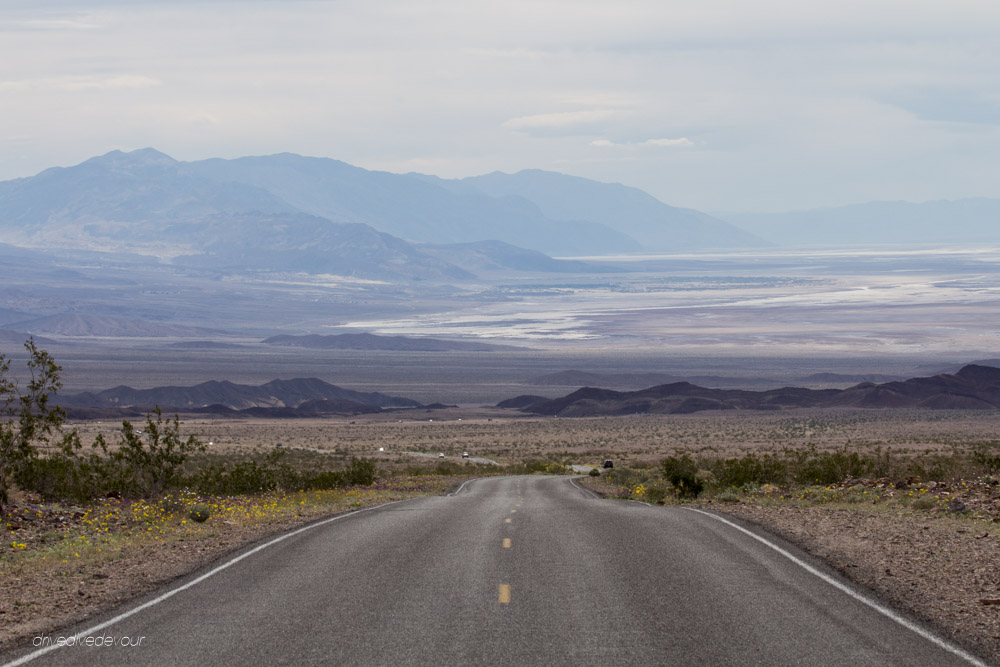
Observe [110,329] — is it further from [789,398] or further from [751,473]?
[751,473]

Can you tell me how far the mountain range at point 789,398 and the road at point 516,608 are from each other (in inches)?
3047

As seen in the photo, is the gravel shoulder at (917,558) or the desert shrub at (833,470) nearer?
the gravel shoulder at (917,558)

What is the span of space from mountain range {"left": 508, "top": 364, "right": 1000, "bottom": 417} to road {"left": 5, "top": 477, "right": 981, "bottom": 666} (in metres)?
77.4

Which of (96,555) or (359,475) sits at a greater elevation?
(96,555)

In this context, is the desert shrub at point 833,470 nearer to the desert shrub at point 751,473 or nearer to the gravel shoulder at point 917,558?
the desert shrub at point 751,473

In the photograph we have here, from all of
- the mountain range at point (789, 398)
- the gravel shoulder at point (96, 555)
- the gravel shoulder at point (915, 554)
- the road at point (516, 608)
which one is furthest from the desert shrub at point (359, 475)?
the mountain range at point (789, 398)

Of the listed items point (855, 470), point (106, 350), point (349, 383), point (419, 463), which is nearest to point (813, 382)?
point (349, 383)

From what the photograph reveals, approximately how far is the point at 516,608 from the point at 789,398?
85886 millimetres

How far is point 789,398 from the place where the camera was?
91938mm

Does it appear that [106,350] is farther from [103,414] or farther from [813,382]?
[813,382]

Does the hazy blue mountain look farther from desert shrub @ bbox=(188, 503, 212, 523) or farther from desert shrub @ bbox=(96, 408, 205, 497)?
desert shrub @ bbox=(188, 503, 212, 523)

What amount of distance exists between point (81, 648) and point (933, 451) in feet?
137

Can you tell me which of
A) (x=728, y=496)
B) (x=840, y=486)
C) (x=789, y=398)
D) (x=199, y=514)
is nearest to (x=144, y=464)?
Answer: (x=199, y=514)

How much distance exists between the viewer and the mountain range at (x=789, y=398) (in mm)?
86062
